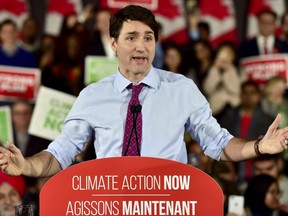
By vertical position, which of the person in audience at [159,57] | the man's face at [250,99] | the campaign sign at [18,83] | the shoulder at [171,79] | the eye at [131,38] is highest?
the eye at [131,38]

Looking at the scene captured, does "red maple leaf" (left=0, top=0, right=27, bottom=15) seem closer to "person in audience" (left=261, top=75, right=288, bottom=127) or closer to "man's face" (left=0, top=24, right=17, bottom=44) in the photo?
"man's face" (left=0, top=24, right=17, bottom=44)

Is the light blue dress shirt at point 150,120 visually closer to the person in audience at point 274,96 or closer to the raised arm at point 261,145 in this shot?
the raised arm at point 261,145

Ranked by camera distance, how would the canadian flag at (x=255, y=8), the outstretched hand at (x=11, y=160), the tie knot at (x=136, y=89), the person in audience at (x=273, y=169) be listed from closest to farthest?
the outstretched hand at (x=11, y=160) → the tie knot at (x=136, y=89) → the person in audience at (x=273, y=169) → the canadian flag at (x=255, y=8)

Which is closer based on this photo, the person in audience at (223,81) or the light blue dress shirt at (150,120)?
the light blue dress shirt at (150,120)

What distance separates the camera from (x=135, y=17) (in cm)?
297

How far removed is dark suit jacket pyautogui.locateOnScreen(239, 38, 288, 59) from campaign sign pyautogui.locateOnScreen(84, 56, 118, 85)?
193 cm

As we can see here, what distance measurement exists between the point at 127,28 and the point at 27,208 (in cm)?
66

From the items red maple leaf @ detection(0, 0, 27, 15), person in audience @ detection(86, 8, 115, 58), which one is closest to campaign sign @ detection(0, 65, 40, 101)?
person in audience @ detection(86, 8, 115, 58)

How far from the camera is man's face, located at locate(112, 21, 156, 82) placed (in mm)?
2941

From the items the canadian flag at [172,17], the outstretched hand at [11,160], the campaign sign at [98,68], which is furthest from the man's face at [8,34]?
the outstretched hand at [11,160]

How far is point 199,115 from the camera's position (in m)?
3.08

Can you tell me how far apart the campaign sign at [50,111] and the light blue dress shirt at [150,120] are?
110 inches

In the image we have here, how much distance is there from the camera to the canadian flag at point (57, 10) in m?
9.96

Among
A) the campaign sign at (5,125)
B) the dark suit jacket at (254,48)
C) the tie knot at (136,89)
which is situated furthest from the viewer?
the dark suit jacket at (254,48)
